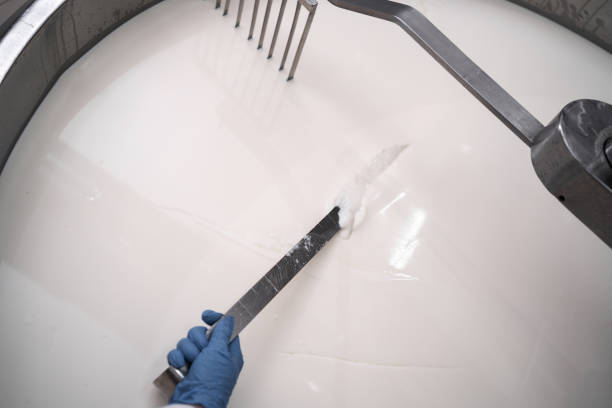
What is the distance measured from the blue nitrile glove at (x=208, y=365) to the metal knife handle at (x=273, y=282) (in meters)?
0.02

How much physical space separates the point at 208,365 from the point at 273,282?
8.4 inches

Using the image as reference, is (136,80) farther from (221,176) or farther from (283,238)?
(283,238)

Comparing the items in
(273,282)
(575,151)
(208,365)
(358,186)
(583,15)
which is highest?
(583,15)

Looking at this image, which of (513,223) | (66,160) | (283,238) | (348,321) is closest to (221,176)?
(283,238)

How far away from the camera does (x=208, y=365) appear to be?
0.81 meters

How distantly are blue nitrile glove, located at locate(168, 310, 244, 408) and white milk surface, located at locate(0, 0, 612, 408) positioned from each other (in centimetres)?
8

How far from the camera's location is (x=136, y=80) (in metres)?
1.18

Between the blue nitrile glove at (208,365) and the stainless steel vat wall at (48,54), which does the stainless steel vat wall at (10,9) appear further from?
the blue nitrile glove at (208,365)

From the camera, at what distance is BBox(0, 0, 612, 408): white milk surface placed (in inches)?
35.3

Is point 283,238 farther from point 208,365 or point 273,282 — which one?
point 208,365

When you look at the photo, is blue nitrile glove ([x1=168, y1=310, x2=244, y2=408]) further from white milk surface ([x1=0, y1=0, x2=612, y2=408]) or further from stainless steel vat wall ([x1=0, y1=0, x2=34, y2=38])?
stainless steel vat wall ([x1=0, y1=0, x2=34, y2=38])

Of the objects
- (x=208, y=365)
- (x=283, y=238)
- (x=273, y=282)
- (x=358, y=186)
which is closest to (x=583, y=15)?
(x=358, y=186)

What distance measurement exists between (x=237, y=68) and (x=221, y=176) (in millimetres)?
401

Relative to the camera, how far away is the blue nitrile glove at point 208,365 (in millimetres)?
796
